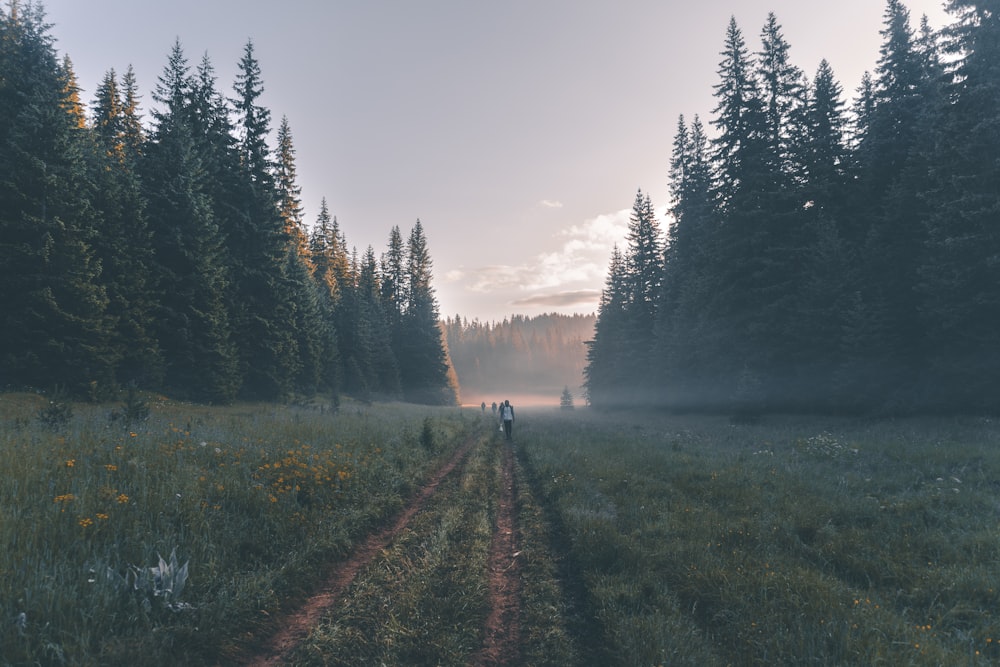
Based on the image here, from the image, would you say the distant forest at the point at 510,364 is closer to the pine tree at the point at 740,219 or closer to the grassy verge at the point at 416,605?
the pine tree at the point at 740,219

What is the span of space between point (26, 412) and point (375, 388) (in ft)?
126

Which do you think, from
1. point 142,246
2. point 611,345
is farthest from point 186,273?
point 611,345

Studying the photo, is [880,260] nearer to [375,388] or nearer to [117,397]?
[117,397]

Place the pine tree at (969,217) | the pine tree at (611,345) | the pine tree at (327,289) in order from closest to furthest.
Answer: the pine tree at (969,217) < the pine tree at (327,289) < the pine tree at (611,345)

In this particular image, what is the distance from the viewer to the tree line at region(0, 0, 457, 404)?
17391 millimetres

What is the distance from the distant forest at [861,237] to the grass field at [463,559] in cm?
1110

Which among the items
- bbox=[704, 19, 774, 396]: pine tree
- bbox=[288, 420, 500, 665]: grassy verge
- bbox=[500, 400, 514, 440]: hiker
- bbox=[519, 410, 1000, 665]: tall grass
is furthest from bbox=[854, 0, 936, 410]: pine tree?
bbox=[288, 420, 500, 665]: grassy verge

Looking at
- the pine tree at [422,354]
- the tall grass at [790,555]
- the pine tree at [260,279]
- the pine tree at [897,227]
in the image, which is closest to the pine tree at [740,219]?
the pine tree at [897,227]

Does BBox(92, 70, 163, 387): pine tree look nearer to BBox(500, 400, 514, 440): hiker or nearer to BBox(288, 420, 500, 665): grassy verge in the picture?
BBox(500, 400, 514, 440): hiker

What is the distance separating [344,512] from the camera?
7.84 meters

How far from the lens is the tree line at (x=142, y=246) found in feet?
57.1

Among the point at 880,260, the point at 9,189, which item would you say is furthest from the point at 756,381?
the point at 9,189

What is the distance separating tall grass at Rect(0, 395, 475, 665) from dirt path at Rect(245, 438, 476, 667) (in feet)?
0.82

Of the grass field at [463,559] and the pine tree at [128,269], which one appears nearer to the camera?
the grass field at [463,559]
